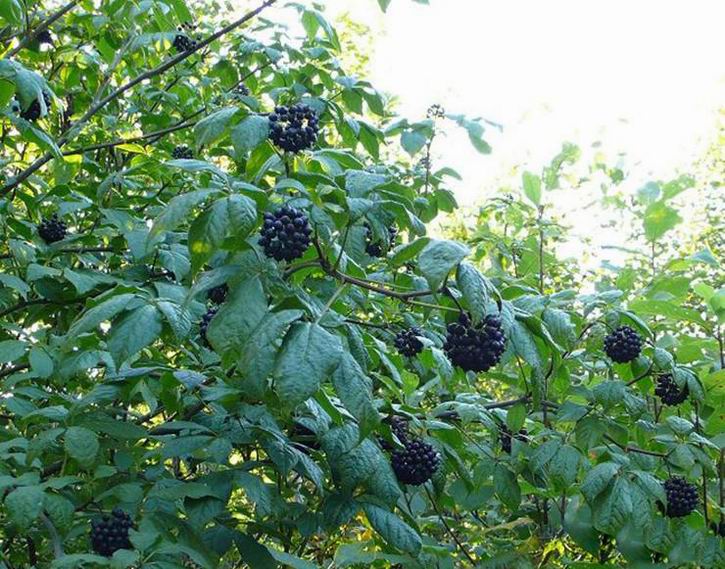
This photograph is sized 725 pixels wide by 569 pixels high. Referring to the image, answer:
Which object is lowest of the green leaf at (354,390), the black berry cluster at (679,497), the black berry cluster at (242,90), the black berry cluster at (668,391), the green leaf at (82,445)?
the black berry cluster at (679,497)

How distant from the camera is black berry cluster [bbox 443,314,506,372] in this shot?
2447mm

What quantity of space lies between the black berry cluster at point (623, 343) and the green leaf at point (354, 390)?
1402 mm

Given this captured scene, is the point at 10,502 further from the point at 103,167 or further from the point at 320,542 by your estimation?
the point at 103,167

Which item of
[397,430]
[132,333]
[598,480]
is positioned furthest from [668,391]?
[132,333]

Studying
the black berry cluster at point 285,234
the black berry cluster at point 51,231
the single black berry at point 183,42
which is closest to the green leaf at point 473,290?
the black berry cluster at point 285,234

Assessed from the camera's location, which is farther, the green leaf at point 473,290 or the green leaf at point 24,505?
the green leaf at point 24,505

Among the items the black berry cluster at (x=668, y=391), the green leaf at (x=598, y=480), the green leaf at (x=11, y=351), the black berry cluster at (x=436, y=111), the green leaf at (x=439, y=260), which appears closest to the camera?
the green leaf at (x=439, y=260)

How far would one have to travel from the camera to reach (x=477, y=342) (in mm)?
2465

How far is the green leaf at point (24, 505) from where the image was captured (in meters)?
2.43

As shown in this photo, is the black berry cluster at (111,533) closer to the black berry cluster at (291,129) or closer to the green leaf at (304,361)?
the green leaf at (304,361)

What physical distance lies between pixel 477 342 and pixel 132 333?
94 centimetres

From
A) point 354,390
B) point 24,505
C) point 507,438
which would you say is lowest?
point 507,438

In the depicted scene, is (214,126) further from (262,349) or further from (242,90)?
(242,90)

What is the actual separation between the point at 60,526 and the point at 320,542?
8.77 ft
